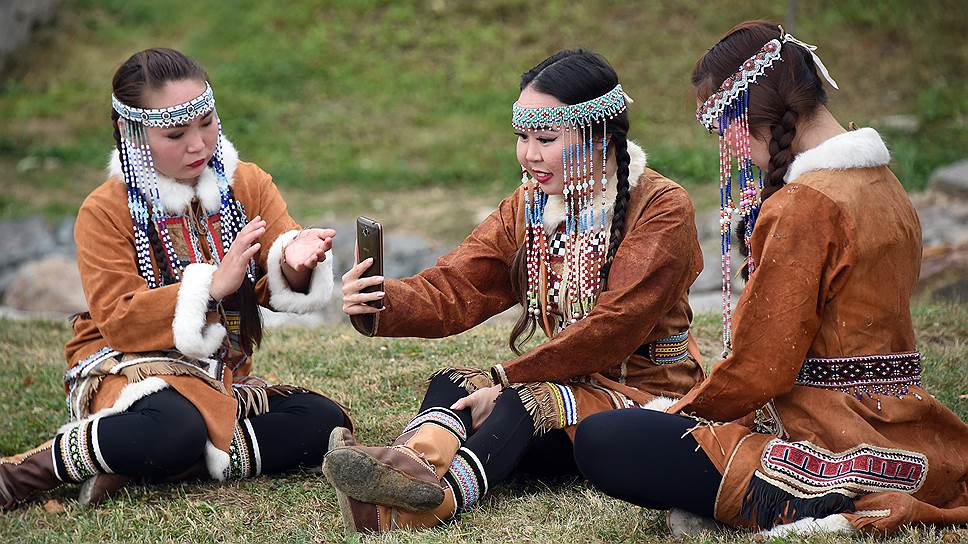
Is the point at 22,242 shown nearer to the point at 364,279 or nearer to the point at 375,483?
the point at 364,279

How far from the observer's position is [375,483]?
3.05 m

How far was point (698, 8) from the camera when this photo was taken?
11.8 m

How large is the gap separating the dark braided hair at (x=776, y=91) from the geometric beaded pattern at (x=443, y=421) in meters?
1.14

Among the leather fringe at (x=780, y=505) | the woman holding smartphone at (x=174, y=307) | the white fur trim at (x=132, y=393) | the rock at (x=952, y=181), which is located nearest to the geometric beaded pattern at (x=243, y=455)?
the woman holding smartphone at (x=174, y=307)

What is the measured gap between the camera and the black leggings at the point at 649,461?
2.97 meters

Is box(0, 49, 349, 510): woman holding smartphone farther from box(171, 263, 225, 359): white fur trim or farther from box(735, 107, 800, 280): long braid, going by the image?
box(735, 107, 800, 280): long braid

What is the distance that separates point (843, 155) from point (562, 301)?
108cm

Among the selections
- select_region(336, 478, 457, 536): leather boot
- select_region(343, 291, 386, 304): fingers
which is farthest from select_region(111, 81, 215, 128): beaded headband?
select_region(336, 478, 457, 536): leather boot

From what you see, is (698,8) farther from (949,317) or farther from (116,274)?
(116,274)

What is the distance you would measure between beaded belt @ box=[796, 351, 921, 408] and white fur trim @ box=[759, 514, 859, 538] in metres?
0.33

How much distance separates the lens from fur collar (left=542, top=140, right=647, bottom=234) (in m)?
3.53

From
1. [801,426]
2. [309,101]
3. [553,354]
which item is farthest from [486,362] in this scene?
[309,101]

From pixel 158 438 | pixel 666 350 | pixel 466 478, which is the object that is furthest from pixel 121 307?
pixel 666 350

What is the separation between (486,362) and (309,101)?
7473mm
